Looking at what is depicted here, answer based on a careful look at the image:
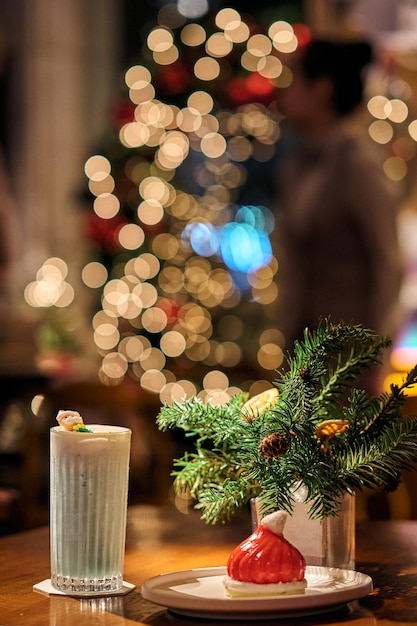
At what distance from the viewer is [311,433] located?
1096mm

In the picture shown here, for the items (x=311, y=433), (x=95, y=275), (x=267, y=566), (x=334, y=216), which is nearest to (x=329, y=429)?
(x=311, y=433)

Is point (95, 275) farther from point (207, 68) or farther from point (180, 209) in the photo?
point (207, 68)

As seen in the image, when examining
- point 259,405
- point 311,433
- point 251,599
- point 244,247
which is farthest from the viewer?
point 244,247

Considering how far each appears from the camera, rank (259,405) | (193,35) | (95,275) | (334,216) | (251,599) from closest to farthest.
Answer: (251,599) < (259,405) < (334,216) < (193,35) < (95,275)

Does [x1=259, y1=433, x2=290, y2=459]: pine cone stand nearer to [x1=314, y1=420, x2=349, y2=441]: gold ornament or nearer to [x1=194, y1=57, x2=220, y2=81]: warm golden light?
[x1=314, y1=420, x2=349, y2=441]: gold ornament

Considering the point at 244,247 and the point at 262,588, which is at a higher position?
the point at 244,247

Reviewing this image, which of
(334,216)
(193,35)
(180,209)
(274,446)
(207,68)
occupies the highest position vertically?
(193,35)

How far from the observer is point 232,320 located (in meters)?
5.49

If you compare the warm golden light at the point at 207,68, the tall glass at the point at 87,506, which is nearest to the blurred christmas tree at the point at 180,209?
the warm golden light at the point at 207,68

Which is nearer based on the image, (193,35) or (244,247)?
(193,35)

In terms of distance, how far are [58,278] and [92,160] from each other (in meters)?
1.27

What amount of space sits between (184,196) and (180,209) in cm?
7

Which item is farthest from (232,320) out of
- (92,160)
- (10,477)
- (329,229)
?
(329,229)

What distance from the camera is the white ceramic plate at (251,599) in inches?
39.1
